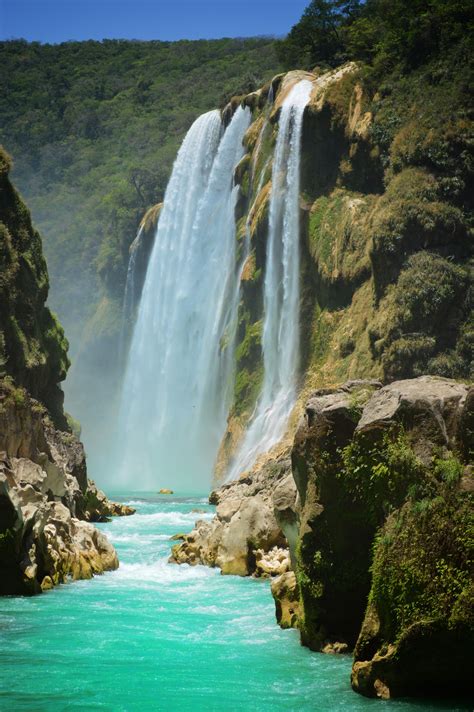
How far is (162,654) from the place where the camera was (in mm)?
12234

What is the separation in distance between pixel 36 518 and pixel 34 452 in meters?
10.9

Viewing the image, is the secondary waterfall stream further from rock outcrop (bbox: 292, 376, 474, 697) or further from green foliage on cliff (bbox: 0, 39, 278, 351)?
rock outcrop (bbox: 292, 376, 474, 697)

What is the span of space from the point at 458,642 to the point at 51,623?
745 centimetres

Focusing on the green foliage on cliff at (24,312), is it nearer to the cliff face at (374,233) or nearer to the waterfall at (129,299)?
the cliff face at (374,233)

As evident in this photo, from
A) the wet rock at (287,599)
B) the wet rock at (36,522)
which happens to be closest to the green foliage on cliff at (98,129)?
the wet rock at (36,522)

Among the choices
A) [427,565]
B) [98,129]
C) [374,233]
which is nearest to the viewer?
[427,565]

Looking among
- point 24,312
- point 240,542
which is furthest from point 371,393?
point 24,312

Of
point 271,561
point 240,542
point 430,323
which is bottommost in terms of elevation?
point 271,561

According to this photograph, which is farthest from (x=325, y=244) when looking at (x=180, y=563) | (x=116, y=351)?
(x=116, y=351)

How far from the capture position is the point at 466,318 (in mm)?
33156

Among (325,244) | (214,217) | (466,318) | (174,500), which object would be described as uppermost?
(214,217)

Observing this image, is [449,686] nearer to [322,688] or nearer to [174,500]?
[322,688]

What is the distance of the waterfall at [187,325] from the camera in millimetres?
56750

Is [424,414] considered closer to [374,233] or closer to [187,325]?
[374,233]
